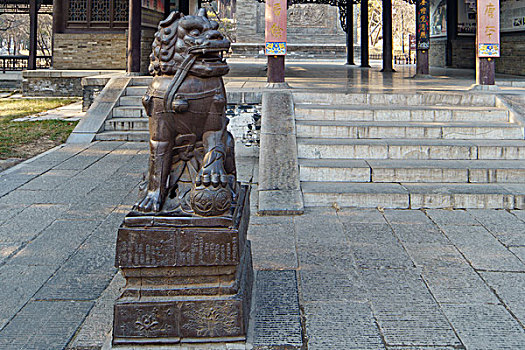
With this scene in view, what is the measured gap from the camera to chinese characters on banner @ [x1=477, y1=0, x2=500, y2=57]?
8.75m

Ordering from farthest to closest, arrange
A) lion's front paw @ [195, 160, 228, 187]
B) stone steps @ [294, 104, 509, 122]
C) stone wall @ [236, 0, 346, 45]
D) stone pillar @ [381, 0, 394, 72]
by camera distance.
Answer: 1. stone wall @ [236, 0, 346, 45]
2. stone pillar @ [381, 0, 394, 72]
3. stone steps @ [294, 104, 509, 122]
4. lion's front paw @ [195, 160, 228, 187]

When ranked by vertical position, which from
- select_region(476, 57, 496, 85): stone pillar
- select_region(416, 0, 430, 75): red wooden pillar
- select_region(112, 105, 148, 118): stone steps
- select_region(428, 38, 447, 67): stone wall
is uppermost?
select_region(428, 38, 447, 67): stone wall

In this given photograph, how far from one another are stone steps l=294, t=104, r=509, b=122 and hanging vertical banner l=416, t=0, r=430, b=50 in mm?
5970

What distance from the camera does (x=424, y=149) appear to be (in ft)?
19.9

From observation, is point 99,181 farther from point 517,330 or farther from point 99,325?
point 517,330

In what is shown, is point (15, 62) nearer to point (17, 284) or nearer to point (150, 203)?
point (17, 284)

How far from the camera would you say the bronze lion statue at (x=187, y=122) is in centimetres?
273

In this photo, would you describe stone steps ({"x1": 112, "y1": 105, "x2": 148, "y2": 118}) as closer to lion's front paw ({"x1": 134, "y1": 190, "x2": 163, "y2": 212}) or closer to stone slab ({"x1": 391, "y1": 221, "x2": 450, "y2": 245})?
stone slab ({"x1": 391, "y1": 221, "x2": 450, "y2": 245})

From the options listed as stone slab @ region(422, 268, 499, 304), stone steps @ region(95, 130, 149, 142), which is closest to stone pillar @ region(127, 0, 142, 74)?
stone steps @ region(95, 130, 149, 142)

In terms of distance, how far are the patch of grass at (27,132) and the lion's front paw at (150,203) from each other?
585cm

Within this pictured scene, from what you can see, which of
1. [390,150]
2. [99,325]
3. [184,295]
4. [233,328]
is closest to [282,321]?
[233,328]

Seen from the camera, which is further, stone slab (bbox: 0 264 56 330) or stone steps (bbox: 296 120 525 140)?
stone steps (bbox: 296 120 525 140)

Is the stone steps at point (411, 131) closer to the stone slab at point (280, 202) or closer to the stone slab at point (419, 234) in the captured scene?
the stone slab at point (280, 202)

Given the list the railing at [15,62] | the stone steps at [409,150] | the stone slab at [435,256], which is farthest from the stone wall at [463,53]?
the railing at [15,62]
